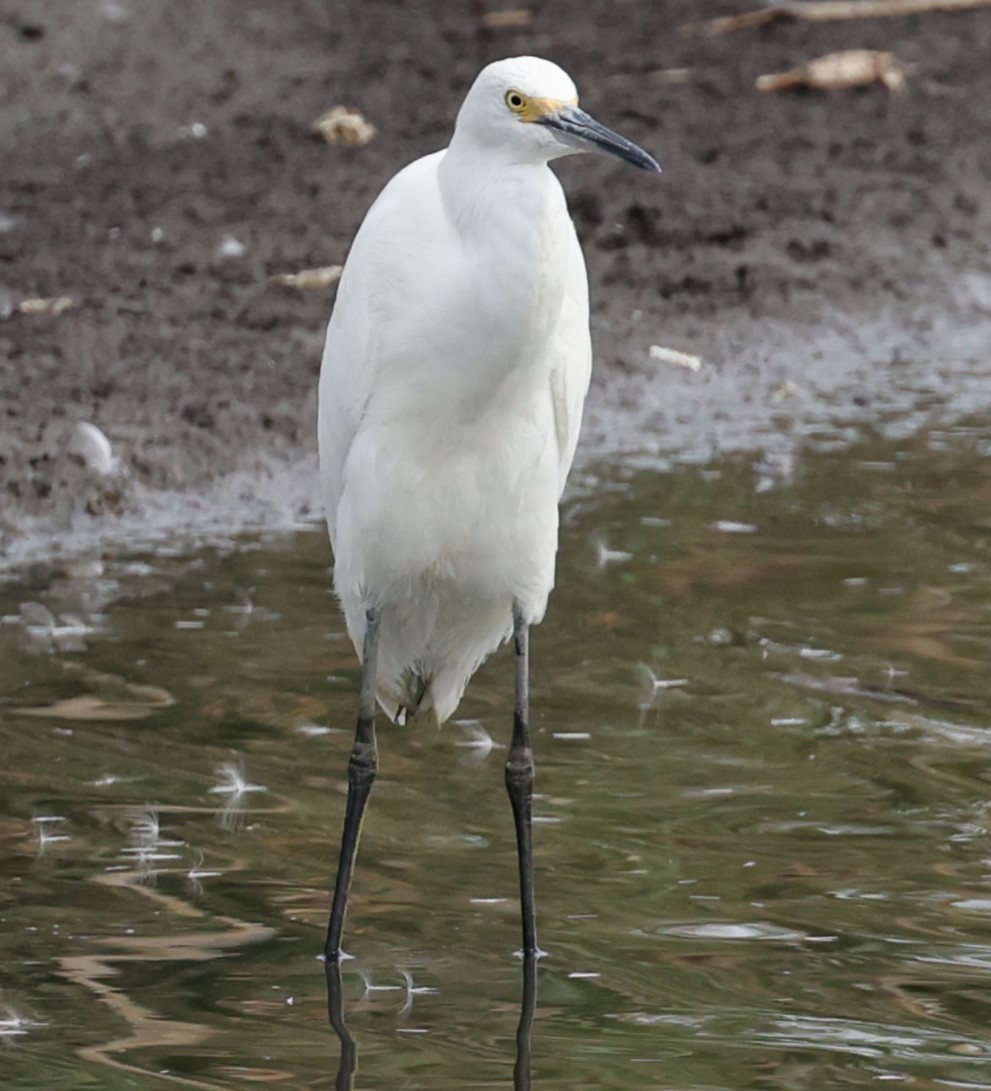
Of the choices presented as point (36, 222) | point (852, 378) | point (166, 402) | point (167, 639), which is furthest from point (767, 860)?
point (36, 222)

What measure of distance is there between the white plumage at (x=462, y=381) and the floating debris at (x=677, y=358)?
3799mm

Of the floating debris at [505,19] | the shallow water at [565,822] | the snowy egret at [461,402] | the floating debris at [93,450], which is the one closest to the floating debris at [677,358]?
the shallow water at [565,822]

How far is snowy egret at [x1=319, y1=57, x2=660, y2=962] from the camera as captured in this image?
4.38 metres

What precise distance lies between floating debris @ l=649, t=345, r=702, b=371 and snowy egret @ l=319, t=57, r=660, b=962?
376 centimetres

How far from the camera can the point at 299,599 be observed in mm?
6695

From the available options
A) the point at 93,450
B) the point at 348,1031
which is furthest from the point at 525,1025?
the point at 93,450

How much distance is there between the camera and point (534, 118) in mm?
4316

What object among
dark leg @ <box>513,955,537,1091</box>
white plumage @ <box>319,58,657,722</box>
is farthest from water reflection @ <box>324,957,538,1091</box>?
white plumage @ <box>319,58,657,722</box>

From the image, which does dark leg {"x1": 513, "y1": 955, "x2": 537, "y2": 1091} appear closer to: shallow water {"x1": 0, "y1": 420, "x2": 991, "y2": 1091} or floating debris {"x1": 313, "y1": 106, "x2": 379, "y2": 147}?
shallow water {"x1": 0, "y1": 420, "x2": 991, "y2": 1091}

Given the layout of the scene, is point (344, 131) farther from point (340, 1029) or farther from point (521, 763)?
point (340, 1029)

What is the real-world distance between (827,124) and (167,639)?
584 centimetres

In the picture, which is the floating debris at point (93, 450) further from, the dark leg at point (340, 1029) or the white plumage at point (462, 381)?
the dark leg at point (340, 1029)

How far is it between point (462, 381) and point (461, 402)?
0.18 ft

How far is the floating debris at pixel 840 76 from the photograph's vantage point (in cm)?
1163
